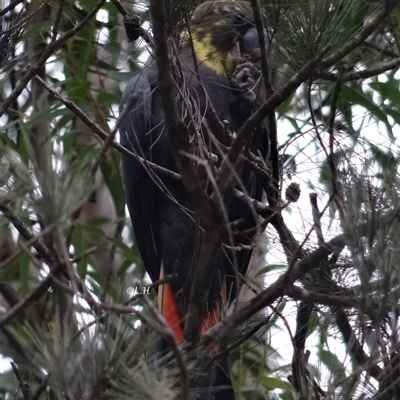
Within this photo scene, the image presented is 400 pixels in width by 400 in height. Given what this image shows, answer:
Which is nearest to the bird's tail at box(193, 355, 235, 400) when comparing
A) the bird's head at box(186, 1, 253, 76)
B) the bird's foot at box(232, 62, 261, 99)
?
the bird's foot at box(232, 62, 261, 99)

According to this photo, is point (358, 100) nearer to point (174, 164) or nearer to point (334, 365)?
point (174, 164)

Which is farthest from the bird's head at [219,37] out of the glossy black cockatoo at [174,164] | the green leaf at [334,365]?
the green leaf at [334,365]

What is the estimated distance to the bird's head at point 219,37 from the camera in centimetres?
199

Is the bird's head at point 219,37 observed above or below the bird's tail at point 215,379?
above

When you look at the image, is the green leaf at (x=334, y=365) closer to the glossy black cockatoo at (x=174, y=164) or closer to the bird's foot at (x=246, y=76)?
the glossy black cockatoo at (x=174, y=164)

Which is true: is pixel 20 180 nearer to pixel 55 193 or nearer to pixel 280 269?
pixel 55 193

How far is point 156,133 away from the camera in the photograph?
6.88ft

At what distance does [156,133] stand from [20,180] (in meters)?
1.02

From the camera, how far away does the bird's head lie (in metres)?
1.99


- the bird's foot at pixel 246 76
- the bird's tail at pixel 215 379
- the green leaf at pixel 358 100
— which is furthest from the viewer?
the green leaf at pixel 358 100

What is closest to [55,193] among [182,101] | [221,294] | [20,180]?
[20,180]

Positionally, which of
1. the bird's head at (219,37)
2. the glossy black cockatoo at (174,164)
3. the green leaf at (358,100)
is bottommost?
the glossy black cockatoo at (174,164)

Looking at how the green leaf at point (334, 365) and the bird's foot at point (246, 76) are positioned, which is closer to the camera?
the green leaf at point (334, 365)

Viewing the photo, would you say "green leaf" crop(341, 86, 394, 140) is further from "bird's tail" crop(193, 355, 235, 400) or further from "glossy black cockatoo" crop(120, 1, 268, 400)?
"bird's tail" crop(193, 355, 235, 400)
